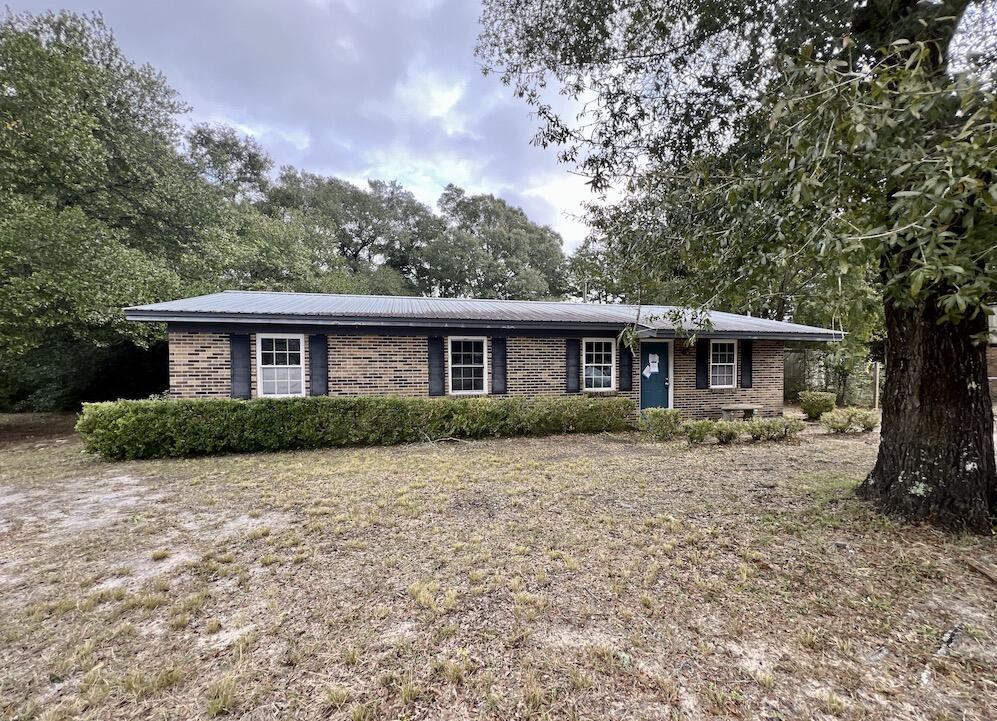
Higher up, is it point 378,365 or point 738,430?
point 378,365

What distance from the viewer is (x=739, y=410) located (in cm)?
1162

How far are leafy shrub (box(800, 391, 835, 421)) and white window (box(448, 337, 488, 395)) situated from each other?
9.09 metres

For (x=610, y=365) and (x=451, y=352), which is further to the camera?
(x=610, y=365)

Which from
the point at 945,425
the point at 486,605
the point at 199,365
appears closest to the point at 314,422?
the point at 199,365

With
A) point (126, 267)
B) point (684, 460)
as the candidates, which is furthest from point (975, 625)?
point (126, 267)

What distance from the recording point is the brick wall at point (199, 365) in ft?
28.1

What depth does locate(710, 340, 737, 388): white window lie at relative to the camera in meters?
11.7

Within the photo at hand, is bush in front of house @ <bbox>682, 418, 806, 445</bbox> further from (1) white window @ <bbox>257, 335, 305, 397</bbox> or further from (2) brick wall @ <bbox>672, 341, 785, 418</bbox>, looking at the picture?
(1) white window @ <bbox>257, 335, 305, 397</bbox>

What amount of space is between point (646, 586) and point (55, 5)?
64.5ft

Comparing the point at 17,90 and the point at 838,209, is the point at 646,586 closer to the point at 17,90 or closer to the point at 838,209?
the point at 838,209

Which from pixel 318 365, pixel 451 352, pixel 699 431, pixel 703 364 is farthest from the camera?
pixel 703 364

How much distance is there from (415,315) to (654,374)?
6.37m

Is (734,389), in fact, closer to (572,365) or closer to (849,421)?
(849,421)

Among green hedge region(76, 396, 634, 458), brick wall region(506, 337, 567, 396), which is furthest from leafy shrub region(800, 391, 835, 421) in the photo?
brick wall region(506, 337, 567, 396)
